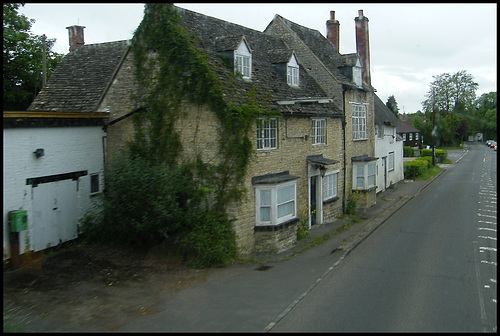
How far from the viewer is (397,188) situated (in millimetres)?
31688

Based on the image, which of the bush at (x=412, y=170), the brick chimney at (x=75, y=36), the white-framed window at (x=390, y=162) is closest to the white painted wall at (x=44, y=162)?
the brick chimney at (x=75, y=36)

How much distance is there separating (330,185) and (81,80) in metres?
12.5

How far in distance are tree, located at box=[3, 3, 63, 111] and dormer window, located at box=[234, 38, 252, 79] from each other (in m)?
12.6

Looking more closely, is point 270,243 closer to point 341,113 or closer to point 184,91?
point 184,91

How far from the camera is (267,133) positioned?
A: 15.1 m

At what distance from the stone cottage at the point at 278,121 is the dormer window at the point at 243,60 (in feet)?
0.12

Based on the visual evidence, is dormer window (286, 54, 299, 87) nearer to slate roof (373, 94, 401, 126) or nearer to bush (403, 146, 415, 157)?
slate roof (373, 94, 401, 126)

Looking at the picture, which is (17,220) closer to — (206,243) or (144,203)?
(144,203)

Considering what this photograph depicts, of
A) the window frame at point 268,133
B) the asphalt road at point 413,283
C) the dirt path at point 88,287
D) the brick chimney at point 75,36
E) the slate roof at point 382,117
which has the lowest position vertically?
the asphalt road at point 413,283

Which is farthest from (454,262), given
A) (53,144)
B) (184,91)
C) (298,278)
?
(53,144)

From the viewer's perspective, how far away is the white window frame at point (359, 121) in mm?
23064

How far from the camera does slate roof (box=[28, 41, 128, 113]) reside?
17.3m

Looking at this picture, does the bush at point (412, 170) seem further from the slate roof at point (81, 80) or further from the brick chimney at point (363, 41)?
the slate roof at point (81, 80)

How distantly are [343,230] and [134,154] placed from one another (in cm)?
953
